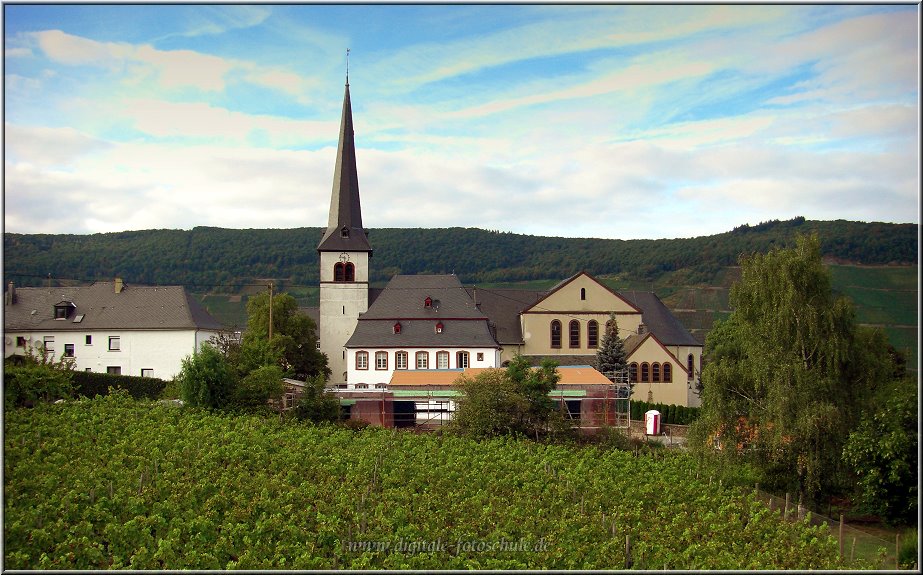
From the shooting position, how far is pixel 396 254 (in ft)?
406

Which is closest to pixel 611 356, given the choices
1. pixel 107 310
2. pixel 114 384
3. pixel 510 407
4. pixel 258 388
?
pixel 510 407

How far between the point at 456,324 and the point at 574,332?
26.9 feet

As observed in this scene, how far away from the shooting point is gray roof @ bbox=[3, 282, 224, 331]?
2079 inches

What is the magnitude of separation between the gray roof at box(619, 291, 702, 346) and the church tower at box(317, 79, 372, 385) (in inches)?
625

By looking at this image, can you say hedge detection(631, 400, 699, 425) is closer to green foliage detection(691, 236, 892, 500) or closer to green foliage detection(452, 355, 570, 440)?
green foliage detection(452, 355, 570, 440)

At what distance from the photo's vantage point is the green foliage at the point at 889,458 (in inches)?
945

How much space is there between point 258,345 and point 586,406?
13762 millimetres

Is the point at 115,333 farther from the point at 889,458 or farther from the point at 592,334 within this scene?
the point at 889,458

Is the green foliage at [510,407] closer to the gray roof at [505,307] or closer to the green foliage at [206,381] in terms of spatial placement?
the green foliage at [206,381]

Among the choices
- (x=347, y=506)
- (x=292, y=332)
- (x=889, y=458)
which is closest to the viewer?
(x=347, y=506)

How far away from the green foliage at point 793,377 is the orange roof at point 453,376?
11758mm

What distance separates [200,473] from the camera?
74.2 feet

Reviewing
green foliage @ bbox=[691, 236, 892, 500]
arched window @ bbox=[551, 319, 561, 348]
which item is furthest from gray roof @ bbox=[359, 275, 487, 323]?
green foliage @ bbox=[691, 236, 892, 500]

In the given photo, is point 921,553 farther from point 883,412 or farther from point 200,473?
point 200,473
